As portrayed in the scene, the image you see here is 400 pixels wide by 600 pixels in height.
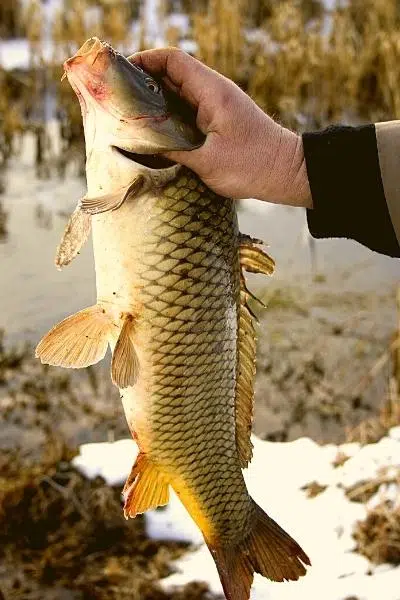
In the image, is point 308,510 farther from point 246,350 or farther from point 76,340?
point 76,340

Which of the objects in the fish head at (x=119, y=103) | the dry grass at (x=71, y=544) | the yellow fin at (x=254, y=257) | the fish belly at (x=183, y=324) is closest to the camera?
the fish head at (x=119, y=103)

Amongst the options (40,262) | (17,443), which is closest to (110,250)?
(17,443)

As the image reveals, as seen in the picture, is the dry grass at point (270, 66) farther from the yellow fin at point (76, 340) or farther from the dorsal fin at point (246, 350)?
the yellow fin at point (76, 340)

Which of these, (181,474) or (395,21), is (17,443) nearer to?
(181,474)

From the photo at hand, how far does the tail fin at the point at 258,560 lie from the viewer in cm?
189

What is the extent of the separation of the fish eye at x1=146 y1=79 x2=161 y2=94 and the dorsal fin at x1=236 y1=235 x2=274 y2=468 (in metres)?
0.35

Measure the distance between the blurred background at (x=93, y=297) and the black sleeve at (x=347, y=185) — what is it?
0.53 m

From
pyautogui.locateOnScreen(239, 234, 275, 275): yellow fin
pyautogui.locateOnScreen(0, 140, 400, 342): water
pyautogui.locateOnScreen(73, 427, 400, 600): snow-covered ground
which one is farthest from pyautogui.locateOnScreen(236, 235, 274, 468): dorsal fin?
pyautogui.locateOnScreen(0, 140, 400, 342): water

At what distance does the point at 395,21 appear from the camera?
31.4ft

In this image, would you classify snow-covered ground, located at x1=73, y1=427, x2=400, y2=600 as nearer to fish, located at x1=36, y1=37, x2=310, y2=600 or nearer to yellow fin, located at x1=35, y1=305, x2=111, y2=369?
fish, located at x1=36, y1=37, x2=310, y2=600

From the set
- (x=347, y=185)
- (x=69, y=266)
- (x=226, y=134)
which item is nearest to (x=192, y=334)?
(x=226, y=134)

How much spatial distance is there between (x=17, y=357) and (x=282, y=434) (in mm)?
1519

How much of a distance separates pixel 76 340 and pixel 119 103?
0.46 metres

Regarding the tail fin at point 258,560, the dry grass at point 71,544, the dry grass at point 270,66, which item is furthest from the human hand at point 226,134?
the dry grass at point 270,66
